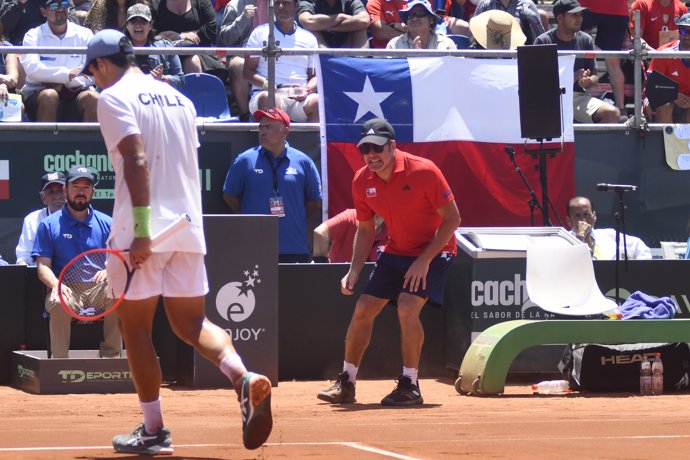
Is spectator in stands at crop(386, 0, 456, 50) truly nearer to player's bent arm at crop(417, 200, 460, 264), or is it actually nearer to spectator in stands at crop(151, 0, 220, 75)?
spectator in stands at crop(151, 0, 220, 75)

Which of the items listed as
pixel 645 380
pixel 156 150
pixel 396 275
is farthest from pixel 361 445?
pixel 645 380

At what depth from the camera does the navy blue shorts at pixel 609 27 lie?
50.4ft

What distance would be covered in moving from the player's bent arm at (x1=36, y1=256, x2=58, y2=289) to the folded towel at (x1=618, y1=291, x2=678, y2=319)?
4796 mm

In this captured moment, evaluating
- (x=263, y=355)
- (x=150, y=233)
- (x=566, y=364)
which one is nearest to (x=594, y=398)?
(x=566, y=364)

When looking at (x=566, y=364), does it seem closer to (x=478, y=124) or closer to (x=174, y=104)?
(x=478, y=124)

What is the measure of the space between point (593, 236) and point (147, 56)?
15.7 feet

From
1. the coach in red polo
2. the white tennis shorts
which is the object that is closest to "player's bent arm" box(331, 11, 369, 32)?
the coach in red polo

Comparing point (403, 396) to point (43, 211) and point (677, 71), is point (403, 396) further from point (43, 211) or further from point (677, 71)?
point (677, 71)

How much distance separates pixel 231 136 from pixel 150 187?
6.38 meters

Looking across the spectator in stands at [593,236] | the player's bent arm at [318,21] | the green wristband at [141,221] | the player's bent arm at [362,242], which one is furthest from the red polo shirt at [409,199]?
the player's bent arm at [318,21]

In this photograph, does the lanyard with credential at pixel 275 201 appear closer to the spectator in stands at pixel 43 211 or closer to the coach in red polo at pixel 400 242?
the spectator in stands at pixel 43 211

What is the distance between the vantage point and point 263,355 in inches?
428

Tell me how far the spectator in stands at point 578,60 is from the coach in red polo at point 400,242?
15.8 feet

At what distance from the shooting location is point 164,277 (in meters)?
6.50
